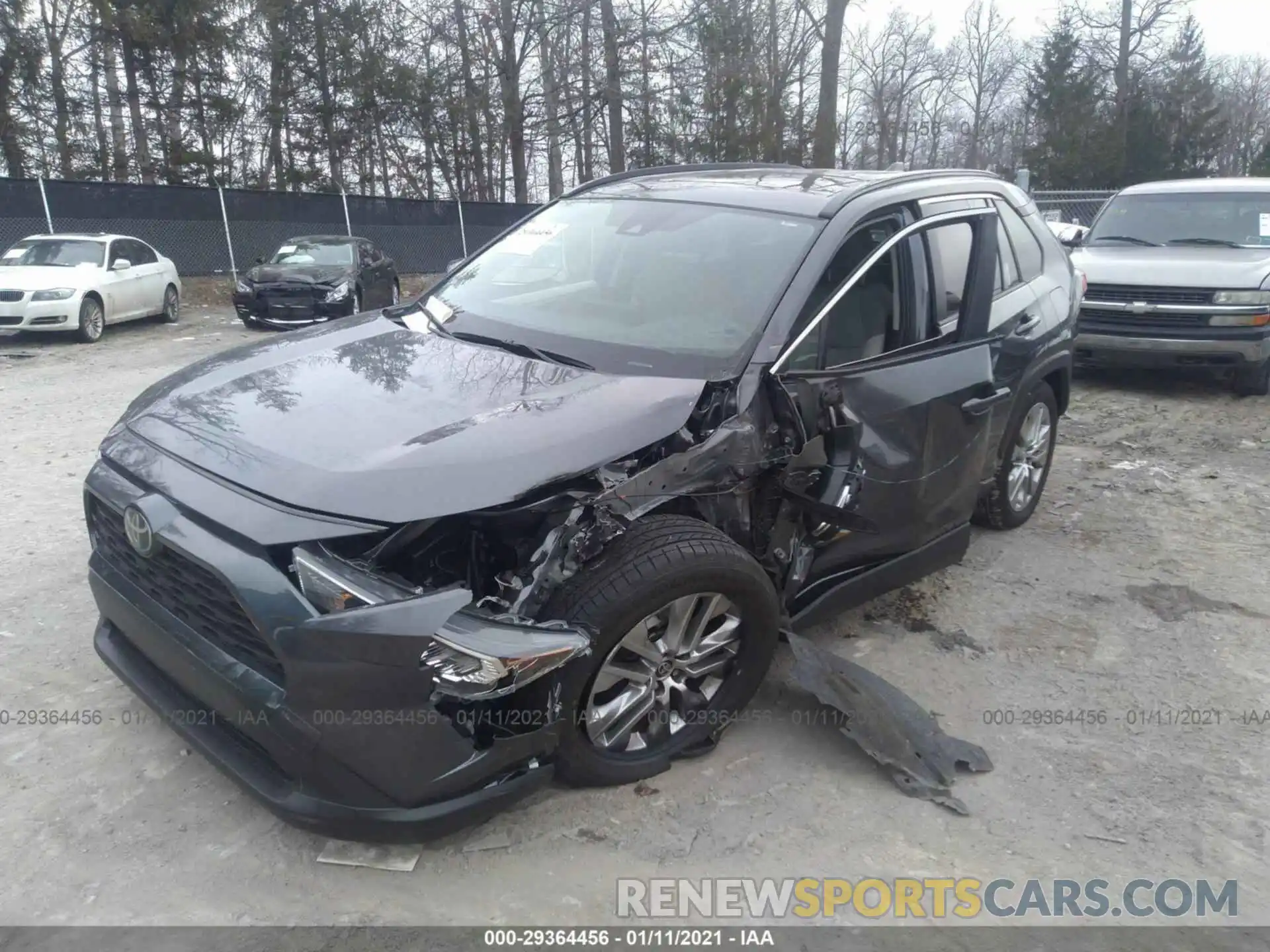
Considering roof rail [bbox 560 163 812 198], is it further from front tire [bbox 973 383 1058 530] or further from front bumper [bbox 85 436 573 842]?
front bumper [bbox 85 436 573 842]

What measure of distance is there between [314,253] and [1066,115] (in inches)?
1378

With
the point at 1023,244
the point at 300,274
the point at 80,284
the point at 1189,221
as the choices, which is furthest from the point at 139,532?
the point at 300,274

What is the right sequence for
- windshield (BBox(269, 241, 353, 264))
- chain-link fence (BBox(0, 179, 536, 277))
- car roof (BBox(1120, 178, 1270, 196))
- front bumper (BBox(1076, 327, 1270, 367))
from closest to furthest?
front bumper (BBox(1076, 327, 1270, 367)) < car roof (BBox(1120, 178, 1270, 196)) < windshield (BBox(269, 241, 353, 264)) < chain-link fence (BBox(0, 179, 536, 277))

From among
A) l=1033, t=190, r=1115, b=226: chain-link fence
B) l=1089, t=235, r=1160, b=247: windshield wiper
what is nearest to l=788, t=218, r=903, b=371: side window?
l=1089, t=235, r=1160, b=247: windshield wiper

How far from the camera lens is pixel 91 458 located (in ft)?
21.7

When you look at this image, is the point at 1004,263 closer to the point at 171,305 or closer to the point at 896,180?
the point at 896,180

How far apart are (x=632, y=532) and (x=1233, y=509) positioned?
4.84 meters

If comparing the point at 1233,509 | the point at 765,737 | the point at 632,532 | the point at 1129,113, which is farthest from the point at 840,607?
the point at 1129,113

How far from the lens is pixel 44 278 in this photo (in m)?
13.0

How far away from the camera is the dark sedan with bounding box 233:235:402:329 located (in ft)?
46.8

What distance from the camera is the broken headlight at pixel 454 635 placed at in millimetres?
2441

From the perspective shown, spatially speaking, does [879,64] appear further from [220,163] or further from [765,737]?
[765,737]

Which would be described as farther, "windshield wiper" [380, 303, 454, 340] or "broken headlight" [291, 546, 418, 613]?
"windshield wiper" [380, 303, 454, 340]

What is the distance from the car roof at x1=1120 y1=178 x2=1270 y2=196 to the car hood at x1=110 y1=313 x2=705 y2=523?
29.0 feet
